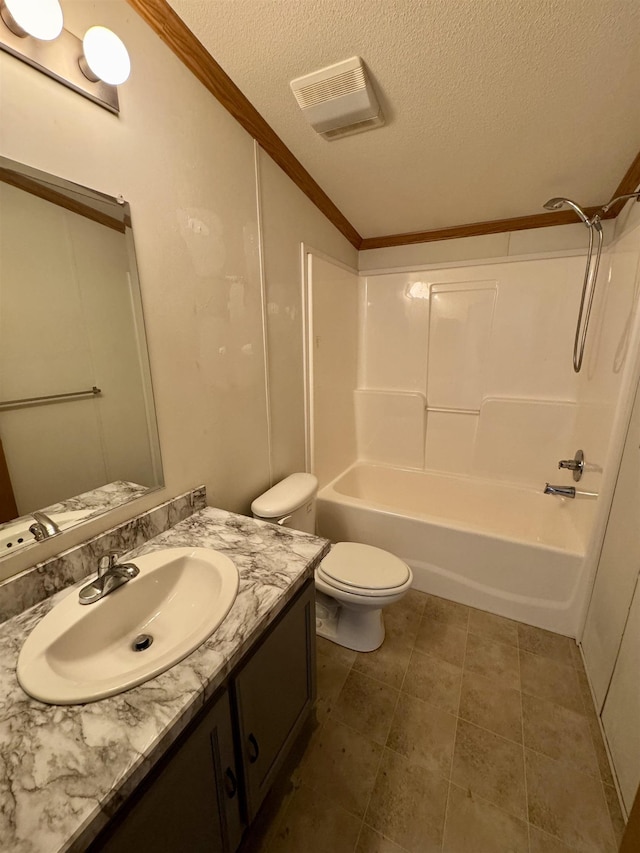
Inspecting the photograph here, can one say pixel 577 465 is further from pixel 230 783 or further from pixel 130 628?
pixel 130 628

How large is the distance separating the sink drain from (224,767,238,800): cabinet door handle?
1.11ft

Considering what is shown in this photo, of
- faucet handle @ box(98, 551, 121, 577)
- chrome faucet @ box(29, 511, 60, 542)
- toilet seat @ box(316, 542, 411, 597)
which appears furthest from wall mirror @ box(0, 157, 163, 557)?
toilet seat @ box(316, 542, 411, 597)

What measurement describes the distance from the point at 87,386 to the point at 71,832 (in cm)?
89

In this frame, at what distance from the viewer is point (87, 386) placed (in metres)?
0.96

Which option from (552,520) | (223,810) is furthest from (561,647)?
(223,810)

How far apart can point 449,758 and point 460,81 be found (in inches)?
92.2

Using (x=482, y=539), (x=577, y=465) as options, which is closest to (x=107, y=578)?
(x=482, y=539)

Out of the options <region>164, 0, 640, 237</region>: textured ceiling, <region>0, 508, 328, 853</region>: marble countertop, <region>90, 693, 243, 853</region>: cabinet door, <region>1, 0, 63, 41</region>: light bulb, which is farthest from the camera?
<region>164, 0, 640, 237</region>: textured ceiling

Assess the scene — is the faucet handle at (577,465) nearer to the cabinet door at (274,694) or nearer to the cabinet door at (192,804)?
the cabinet door at (274,694)

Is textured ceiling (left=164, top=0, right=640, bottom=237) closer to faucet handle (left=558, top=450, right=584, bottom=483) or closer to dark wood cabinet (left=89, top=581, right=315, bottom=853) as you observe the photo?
faucet handle (left=558, top=450, right=584, bottom=483)

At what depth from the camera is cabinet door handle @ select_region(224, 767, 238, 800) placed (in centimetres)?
79

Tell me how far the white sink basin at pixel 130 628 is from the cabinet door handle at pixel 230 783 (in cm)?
32

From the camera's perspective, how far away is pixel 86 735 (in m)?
0.55

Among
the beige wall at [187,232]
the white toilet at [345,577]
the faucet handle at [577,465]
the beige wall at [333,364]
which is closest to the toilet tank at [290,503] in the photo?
the white toilet at [345,577]
